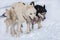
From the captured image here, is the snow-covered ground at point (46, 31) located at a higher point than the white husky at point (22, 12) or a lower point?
lower

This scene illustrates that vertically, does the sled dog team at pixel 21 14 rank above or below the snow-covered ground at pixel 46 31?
above

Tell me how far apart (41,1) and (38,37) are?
0.45 metres

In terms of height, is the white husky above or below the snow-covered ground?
above

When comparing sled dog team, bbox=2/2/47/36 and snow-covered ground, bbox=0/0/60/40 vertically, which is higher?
sled dog team, bbox=2/2/47/36

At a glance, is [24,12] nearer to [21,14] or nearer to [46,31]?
[21,14]

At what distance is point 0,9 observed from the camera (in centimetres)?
104

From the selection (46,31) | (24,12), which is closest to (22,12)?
(24,12)

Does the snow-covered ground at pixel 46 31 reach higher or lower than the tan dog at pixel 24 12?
lower

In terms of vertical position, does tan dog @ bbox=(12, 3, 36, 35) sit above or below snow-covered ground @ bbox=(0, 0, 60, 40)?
above

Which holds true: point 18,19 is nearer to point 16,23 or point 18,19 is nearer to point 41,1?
point 16,23

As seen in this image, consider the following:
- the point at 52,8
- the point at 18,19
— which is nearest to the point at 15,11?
the point at 18,19

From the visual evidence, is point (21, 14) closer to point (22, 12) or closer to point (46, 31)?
point (22, 12)

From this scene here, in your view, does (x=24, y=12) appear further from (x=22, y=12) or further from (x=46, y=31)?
(x=46, y=31)

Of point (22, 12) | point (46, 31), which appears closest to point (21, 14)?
point (22, 12)
